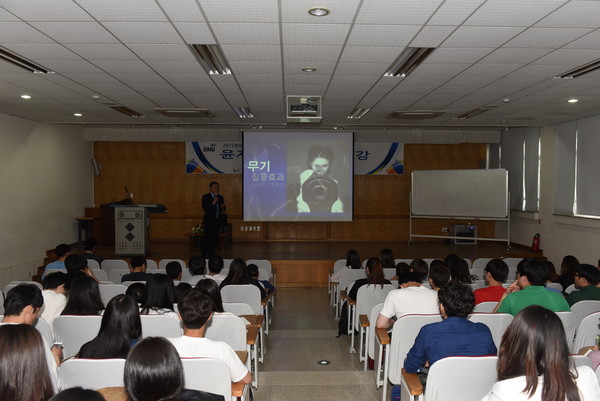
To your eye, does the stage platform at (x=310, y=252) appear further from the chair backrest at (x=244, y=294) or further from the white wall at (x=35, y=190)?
the chair backrest at (x=244, y=294)

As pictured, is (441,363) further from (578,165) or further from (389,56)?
(578,165)

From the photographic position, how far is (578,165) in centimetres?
1003

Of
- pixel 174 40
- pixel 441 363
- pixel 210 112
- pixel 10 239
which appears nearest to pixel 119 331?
pixel 441 363

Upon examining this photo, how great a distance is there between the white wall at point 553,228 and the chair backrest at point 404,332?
23.0ft

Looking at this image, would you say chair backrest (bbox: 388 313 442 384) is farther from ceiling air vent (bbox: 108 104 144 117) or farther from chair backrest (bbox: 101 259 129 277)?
ceiling air vent (bbox: 108 104 144 117)

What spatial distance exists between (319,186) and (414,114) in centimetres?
359

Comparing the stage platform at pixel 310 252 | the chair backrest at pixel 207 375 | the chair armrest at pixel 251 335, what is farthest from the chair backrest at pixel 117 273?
the chair backrest at pixel 207 375

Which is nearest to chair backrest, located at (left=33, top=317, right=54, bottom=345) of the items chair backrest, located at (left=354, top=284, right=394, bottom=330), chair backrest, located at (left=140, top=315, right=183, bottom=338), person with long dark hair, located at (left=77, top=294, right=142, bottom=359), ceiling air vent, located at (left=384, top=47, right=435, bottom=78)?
chair backrest, located at (left=140, top=315, right=183, bottom=338)

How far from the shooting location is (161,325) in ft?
12.5

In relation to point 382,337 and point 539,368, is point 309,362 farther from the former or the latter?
point 539,368

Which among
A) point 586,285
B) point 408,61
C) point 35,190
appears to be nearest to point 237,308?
point 408,61

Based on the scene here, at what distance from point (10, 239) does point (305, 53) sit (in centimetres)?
710

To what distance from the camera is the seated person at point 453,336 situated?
10.2ft

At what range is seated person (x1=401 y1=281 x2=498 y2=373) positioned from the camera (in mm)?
3117
